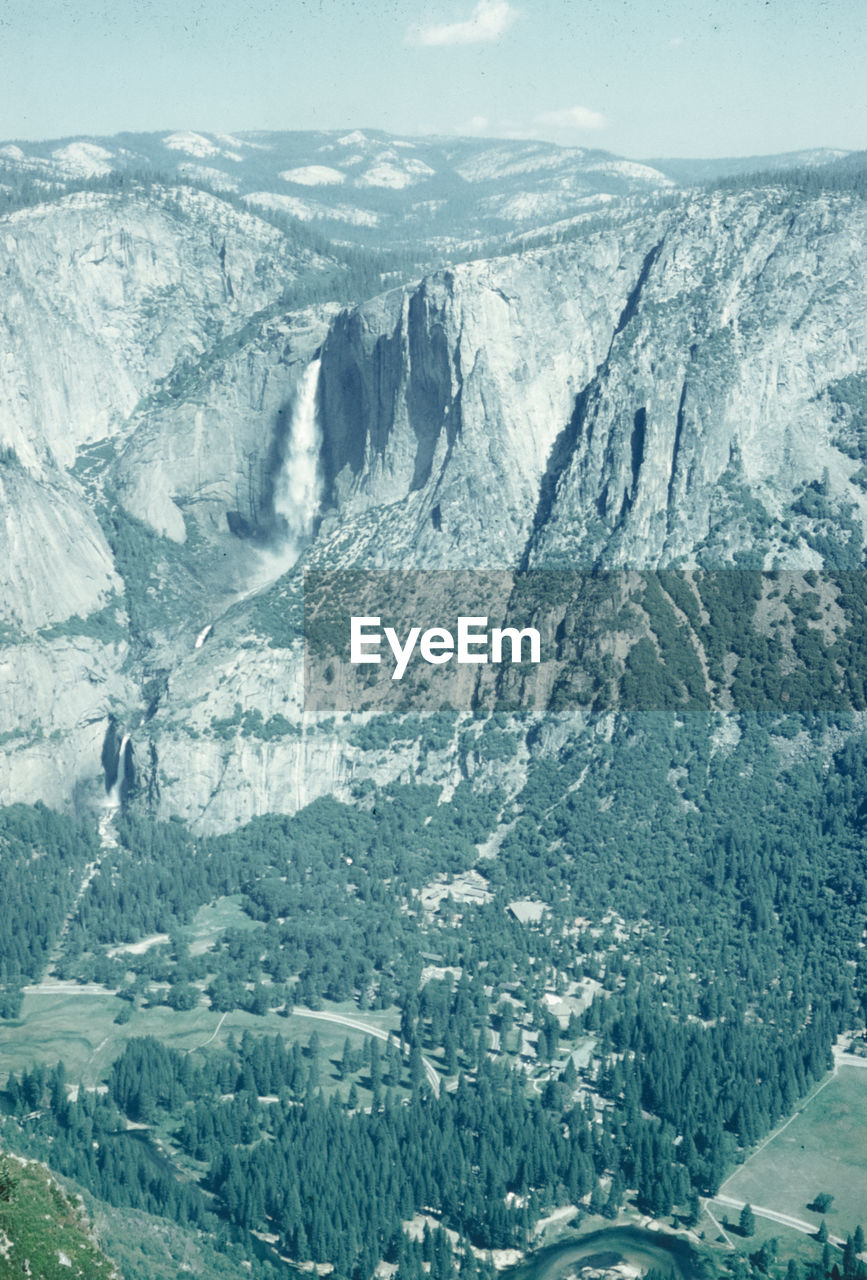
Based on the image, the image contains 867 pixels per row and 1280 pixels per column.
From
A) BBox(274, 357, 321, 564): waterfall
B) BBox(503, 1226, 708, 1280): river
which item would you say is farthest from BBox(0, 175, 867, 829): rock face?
BBox(503, 1226, 708, 1280): river

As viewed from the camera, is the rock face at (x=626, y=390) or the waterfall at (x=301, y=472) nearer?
the rock face at (x=626, y=390)

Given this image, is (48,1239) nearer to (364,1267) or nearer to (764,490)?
(364,1267)

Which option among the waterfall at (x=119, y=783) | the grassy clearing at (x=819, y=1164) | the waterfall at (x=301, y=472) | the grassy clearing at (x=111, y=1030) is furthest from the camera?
the waterfall at (x=301, y=472)

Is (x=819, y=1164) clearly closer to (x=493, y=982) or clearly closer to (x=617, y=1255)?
(x=617, y=1255)

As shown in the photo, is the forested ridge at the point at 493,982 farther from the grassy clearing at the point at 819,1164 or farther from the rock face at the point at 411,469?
the rock face at the point at 411,469

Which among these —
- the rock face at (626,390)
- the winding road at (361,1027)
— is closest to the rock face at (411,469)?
the rock face at (626,390)

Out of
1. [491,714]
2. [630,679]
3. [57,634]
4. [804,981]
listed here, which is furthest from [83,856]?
[804,981]
